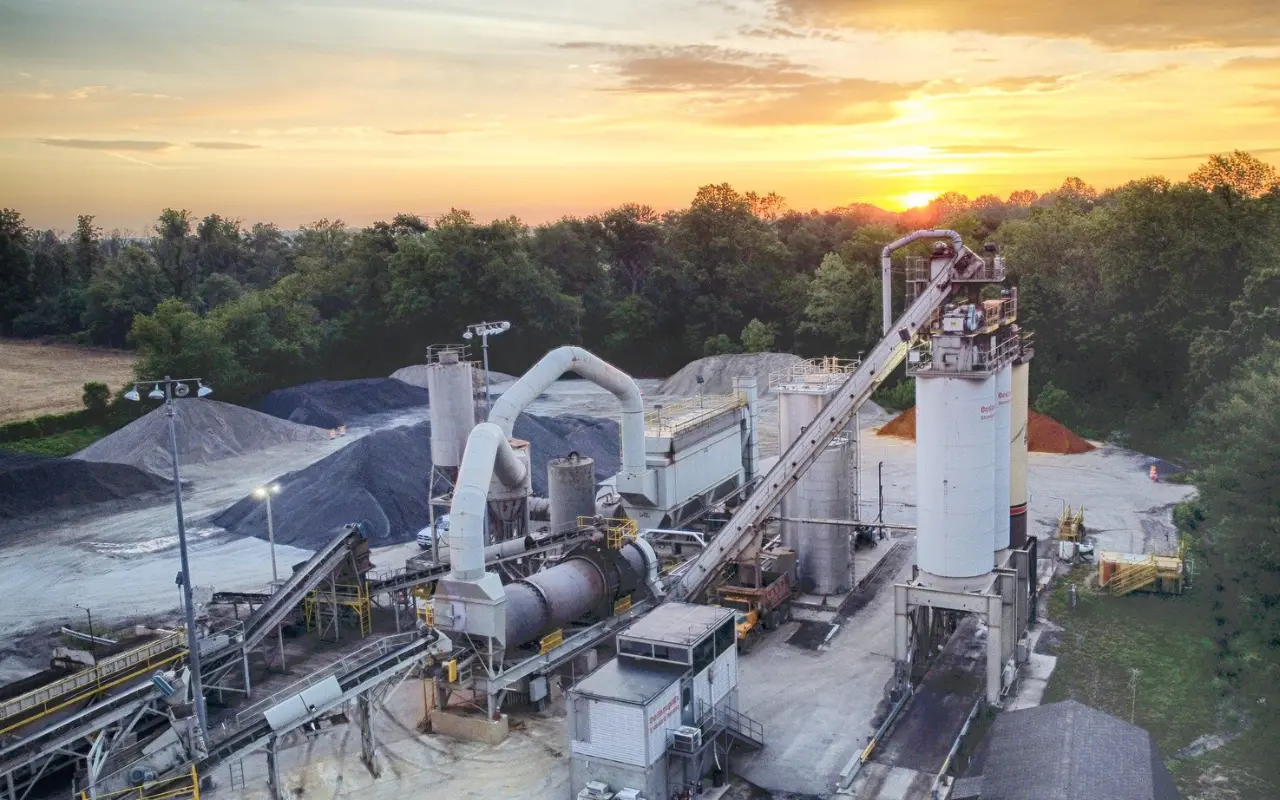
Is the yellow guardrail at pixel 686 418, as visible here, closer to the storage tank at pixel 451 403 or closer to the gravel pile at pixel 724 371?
the storage tank at pixel 451 403

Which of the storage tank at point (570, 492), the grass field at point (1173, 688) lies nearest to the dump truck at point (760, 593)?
the storage tank at point (570, 492)

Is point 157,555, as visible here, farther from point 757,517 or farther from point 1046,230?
point 1046,230

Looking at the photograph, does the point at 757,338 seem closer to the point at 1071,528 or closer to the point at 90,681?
the point at 1071,528

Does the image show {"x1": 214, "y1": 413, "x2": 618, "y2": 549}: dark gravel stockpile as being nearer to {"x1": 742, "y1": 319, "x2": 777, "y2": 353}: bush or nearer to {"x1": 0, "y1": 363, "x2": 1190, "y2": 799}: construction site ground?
{"x1": 0, "y1": 363, "x2": 1190, "y2": 799}: construction site ground

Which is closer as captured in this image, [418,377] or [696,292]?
[418,377]

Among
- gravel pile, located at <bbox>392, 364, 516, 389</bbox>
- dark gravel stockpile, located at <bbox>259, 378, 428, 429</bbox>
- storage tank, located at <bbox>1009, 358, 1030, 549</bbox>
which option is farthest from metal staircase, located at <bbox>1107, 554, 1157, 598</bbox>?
gravel pile, located at <bbox>392, 364, 516, 389</bbox>

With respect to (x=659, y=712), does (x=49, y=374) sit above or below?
above

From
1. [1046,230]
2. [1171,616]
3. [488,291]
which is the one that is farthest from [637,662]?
[488,291]

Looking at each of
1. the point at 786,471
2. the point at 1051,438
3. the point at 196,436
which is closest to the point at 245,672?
the point at 786,471
